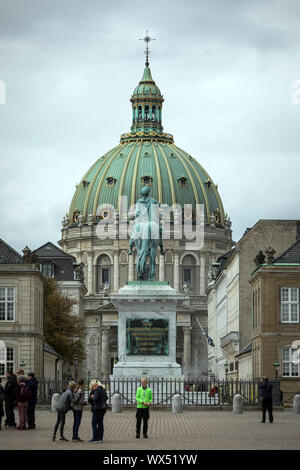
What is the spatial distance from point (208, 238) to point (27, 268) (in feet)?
422

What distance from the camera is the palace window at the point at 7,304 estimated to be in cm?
6962

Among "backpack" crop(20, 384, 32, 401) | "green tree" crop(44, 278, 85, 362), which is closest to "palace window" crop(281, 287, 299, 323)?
"green tree" crop(44, 278, 85, 362)

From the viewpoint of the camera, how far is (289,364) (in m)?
69.1

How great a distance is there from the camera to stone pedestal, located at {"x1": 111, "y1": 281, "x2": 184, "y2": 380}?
170ft

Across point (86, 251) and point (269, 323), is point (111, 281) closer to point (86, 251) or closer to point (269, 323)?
point (86, 251)

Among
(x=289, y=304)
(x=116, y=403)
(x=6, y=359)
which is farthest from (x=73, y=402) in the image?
(x=6, y=359)

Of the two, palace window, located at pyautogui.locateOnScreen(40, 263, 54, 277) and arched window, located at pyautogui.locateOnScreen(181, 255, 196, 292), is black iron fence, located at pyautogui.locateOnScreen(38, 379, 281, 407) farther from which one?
arched window, located at pyautogui.locateOnScreen(181, 255, 196, 292)

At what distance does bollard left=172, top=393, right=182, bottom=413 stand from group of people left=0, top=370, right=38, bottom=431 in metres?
9.70

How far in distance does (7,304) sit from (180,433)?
3533cm

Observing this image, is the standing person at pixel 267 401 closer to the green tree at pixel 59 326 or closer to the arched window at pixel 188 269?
the green tree at pixel 59 326

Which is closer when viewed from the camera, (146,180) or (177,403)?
(177,403)

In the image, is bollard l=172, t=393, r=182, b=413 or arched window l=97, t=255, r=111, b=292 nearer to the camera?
bollard l=172, t=393, r=182, b=413

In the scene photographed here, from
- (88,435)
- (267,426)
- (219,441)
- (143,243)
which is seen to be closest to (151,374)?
(143,243)

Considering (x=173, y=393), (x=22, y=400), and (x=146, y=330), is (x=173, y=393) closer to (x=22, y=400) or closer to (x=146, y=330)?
(x=146, y=330)
